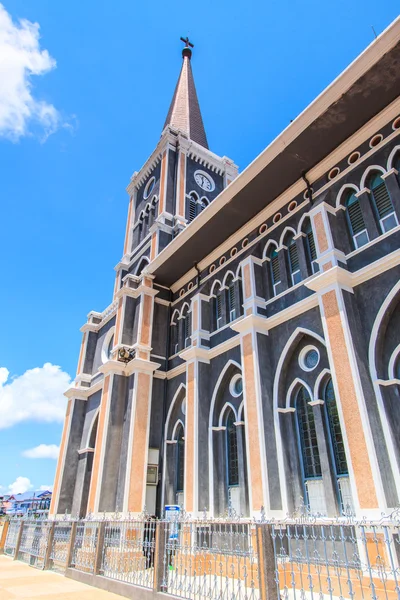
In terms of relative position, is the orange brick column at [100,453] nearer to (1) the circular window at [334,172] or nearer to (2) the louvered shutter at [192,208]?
(2) the louvered shutter at [192,208]

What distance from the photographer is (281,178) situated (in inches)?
489

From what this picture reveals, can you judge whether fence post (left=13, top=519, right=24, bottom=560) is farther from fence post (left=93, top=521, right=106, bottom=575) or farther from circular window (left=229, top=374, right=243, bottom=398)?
circular window (left=229, top=374, right=243, bottom=398)

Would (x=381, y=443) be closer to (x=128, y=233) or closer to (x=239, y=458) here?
(x=239, y=458)

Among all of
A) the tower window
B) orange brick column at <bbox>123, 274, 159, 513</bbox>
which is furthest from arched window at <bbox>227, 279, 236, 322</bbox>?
orange brick column at <bbox>123, 274, 159, 513</bbox>

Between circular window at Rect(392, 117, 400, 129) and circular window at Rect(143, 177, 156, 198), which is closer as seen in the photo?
circular window at Rect(392, 117, 400, 129)

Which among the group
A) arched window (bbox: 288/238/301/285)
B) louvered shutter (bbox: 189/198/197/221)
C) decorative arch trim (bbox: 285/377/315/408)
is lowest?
decorative arch trim (bbox: 285/377/315/408)

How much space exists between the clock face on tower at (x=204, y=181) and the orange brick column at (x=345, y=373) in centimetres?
1338

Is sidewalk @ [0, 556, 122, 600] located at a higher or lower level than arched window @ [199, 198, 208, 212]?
lower

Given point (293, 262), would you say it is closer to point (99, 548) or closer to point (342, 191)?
point (342, 191)

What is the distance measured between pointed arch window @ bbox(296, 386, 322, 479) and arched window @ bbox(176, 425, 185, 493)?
18.7 ft

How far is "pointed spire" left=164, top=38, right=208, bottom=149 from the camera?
26.9 m

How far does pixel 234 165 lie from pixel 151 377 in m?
15.9

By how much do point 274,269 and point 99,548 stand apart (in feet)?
28.8

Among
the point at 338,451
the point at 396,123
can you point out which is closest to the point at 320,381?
the point at 338,451
